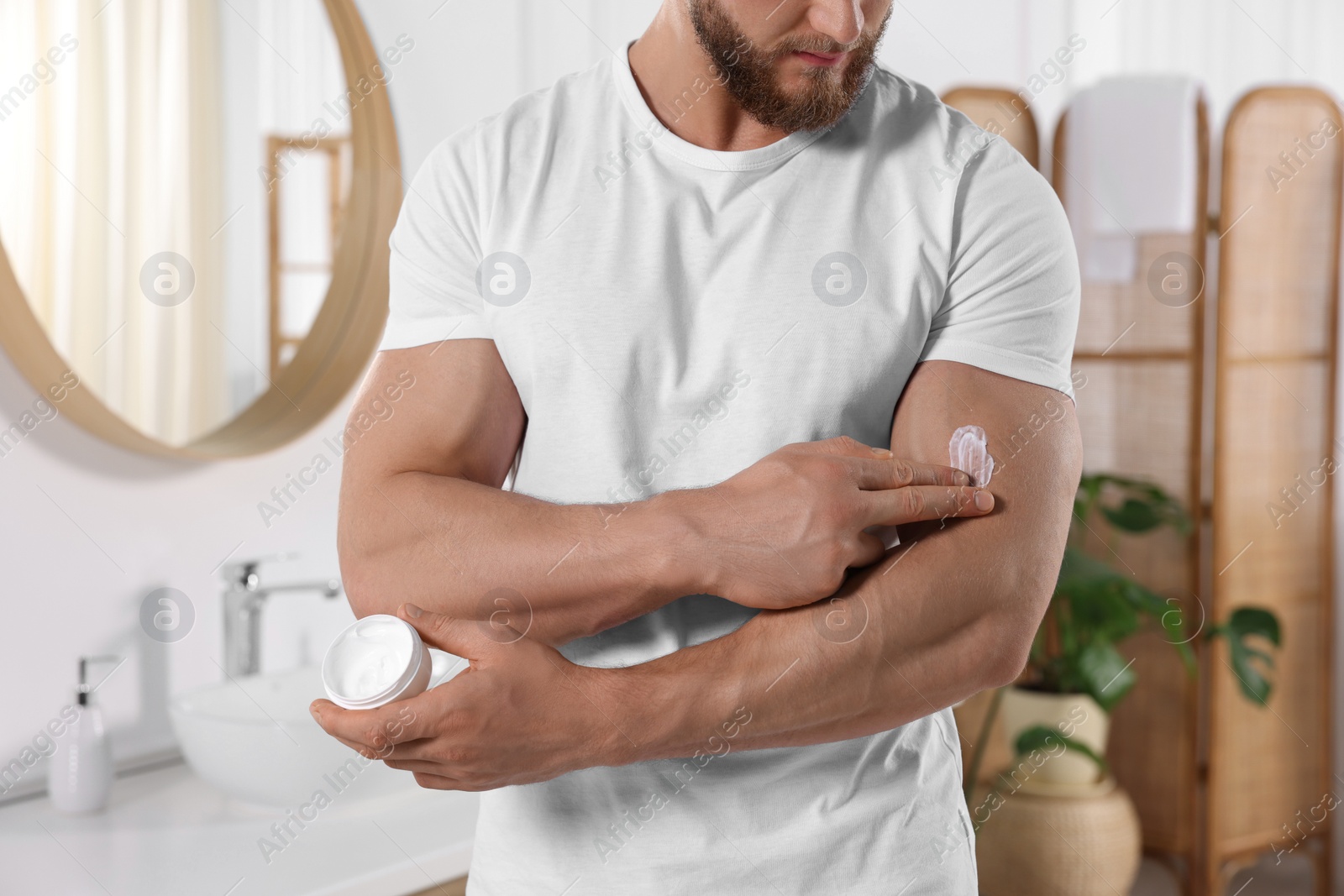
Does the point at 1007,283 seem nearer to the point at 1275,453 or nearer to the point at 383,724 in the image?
the point at 383,724

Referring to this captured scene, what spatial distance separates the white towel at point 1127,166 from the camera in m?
2.25

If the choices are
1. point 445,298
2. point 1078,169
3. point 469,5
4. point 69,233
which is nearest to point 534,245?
point 445,298

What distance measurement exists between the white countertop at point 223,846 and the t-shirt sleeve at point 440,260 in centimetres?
72

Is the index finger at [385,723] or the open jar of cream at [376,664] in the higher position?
the open jar of cream at [376,664]

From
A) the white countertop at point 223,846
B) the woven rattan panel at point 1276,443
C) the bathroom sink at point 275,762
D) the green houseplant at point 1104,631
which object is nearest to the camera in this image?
the white countertop at point 223,846

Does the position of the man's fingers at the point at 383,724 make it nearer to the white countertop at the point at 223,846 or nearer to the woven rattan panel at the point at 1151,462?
the white countertop at the point at 223,846

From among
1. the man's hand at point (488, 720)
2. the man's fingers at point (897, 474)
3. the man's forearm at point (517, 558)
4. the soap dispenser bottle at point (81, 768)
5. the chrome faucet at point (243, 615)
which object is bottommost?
the soap dispenser bottle at point (81, 768)

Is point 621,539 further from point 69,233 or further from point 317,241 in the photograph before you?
point 317,241

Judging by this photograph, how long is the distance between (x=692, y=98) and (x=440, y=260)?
22cm

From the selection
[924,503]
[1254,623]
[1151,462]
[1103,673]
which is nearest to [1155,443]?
[1151,462]

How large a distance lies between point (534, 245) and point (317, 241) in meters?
1.13

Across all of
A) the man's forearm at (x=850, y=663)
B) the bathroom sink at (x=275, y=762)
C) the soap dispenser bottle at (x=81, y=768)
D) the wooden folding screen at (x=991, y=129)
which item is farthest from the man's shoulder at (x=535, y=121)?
the wooden folding screen at (x=991, y=129)

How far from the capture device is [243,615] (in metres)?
1.59

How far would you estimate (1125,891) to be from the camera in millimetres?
2139
